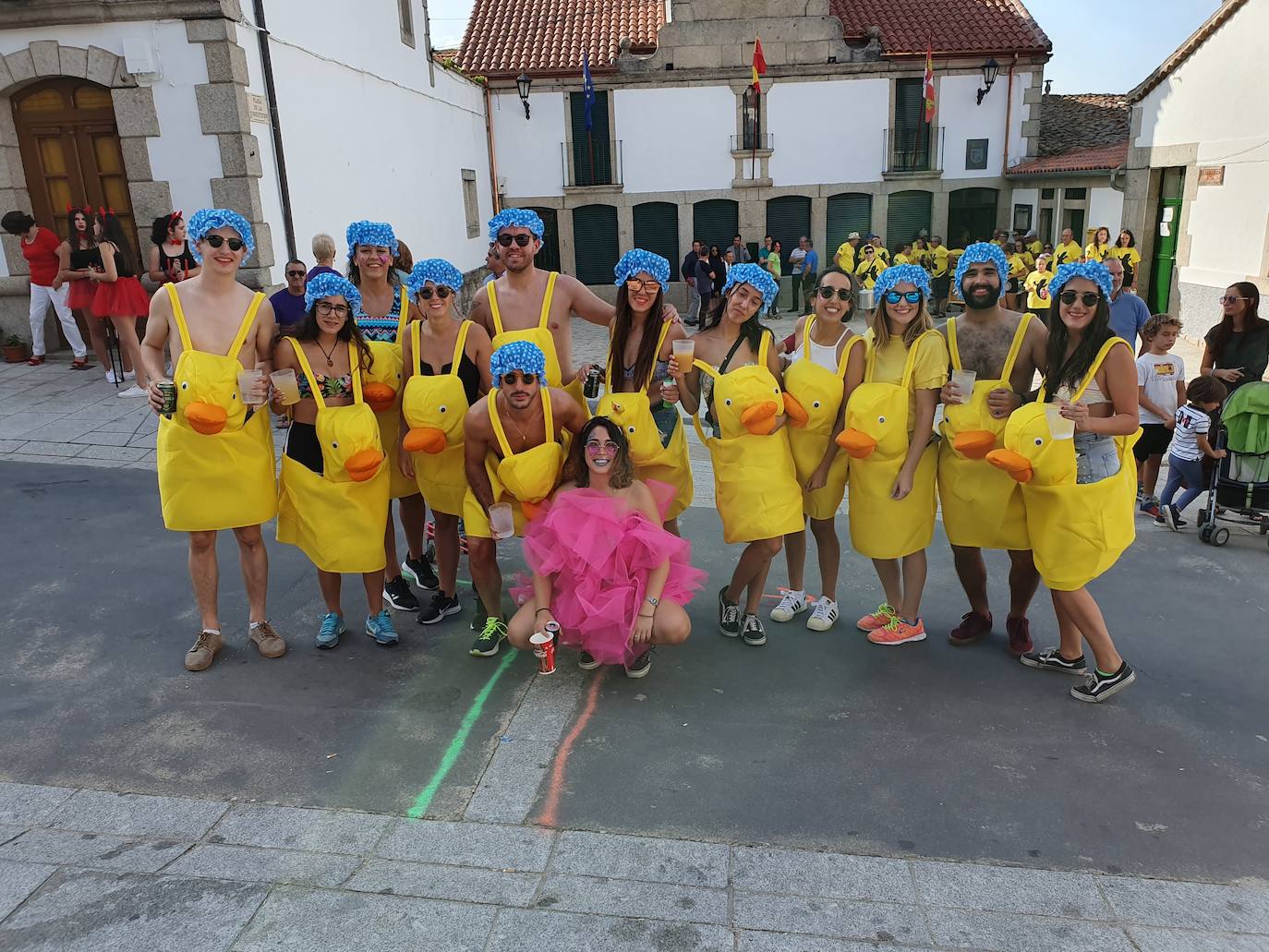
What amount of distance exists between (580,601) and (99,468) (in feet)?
16.5

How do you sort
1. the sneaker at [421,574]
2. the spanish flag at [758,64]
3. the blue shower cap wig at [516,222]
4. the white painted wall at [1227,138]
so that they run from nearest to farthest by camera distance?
1. the blue shower cap wig at [516,222]
2. the sneaker at [421,574]
3. the white painted wall at [1227,138]
4. the spanish flag at [758,64]

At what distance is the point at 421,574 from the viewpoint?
512 cm

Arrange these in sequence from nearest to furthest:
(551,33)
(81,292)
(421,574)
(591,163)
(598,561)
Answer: (598,561), (421,574), (81,292), (591,163), (551,33)

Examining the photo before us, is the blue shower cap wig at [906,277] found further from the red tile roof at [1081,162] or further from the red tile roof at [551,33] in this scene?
the red tile roof at [551,33]

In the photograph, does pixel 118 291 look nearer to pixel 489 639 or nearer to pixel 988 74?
pixel 489 639


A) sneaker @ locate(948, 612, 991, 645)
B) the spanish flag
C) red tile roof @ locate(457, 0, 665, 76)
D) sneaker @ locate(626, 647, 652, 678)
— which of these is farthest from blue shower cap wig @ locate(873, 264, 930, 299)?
red tile roof @ locate(457, 0, 665, 76)

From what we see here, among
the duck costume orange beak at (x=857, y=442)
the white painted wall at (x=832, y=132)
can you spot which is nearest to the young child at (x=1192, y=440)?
the duck costume orange beak at (x=857, y=442)

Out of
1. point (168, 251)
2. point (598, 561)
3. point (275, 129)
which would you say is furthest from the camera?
point (275, 129)

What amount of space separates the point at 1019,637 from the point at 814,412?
1434mm

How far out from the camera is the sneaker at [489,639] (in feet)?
14.0

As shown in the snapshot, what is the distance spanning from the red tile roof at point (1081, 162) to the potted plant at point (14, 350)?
1659 cm

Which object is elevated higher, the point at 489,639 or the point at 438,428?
the point at 438,428

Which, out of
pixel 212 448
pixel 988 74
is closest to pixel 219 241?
pixel 212 448

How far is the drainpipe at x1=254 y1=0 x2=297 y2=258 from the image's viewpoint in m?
9.70
